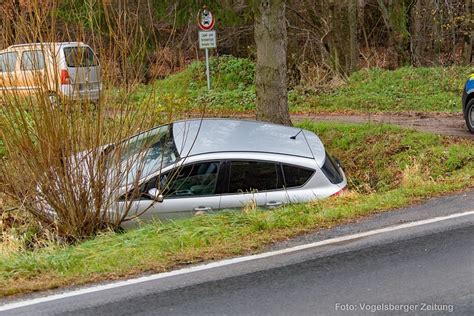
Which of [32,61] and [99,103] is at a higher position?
[32,61]

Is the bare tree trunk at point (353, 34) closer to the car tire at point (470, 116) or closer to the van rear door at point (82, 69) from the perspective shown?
the car tire at point (470, 116)

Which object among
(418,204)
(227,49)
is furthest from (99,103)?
(227,49)

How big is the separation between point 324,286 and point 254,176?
116 inches

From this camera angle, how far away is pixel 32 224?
7.19 metres

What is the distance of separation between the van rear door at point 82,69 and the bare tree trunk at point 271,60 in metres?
5.29

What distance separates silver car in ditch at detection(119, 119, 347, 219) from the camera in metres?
7.03

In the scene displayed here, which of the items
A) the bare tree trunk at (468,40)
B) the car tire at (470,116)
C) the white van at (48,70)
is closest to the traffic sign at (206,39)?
the car tire at (470,116)

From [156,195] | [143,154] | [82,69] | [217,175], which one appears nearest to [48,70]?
[82,69]

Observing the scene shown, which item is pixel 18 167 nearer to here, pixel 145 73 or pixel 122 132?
pixel 122 132

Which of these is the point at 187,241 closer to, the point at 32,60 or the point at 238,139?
the point at 238,139

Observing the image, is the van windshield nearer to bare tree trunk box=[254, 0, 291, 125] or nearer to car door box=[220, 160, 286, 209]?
car door box=[220, 160, 286, 209]

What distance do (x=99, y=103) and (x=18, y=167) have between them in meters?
1.22

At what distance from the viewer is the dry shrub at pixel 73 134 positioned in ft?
20.4

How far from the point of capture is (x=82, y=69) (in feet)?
20.6
